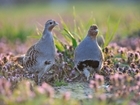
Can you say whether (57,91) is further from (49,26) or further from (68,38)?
(68,38)

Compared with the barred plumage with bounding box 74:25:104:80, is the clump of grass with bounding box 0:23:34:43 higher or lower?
higher

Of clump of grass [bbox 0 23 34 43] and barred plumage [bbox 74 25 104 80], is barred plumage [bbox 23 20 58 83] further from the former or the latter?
clump of grass [bbox 0 23 34 43]

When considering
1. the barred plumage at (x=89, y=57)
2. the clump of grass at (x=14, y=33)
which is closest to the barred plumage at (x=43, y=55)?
the barred plumage at (x=89, y=57)

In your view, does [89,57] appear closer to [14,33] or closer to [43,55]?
[43,55]

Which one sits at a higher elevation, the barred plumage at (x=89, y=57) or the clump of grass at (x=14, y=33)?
the clump of grass at (x=14, y=33)

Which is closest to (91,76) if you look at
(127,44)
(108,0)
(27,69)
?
(27,69)

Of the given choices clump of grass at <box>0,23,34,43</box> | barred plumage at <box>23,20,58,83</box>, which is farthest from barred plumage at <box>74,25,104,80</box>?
clump of grass at <box>0,23,34,43</box>

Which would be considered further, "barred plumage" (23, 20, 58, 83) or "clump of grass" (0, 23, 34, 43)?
"clump of grass" (0, 23, 34, 43)

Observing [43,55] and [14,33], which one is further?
[14,33]

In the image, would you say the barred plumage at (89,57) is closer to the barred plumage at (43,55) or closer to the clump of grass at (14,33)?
the barred plumage at (43,55)

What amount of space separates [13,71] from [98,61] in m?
1.20

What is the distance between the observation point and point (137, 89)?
5.57 meters

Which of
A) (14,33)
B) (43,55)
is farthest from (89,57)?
(14,33)

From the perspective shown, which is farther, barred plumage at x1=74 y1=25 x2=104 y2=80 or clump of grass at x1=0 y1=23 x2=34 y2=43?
clump of grass at x1=0 y1=23 x2=34 y2=43
